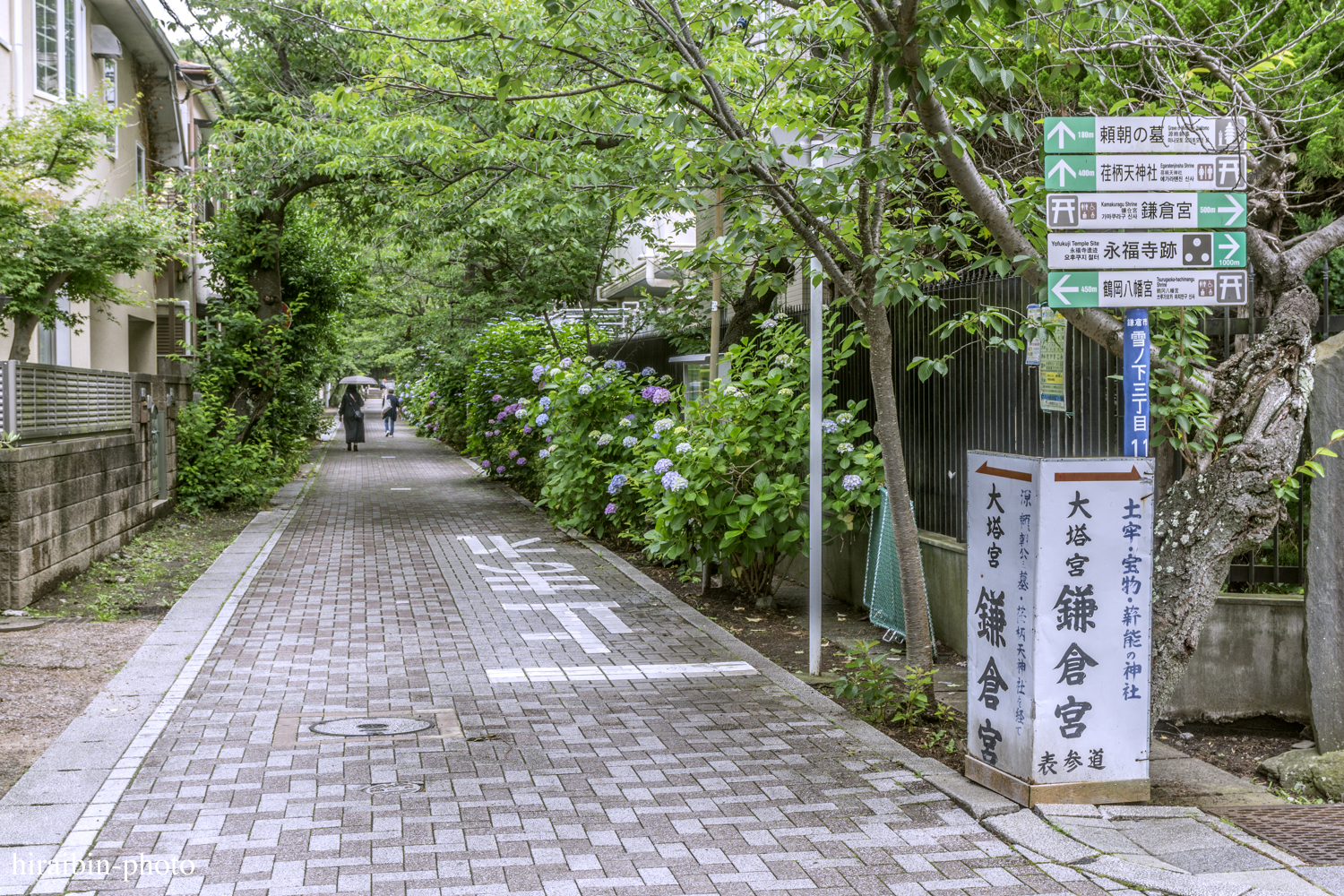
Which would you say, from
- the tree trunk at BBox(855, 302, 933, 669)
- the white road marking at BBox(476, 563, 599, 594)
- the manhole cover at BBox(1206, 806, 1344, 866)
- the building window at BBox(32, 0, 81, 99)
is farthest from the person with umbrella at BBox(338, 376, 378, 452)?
the manhole cover at BBox(1206, 806, 1344, 866)

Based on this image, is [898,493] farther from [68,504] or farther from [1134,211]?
[68,504]

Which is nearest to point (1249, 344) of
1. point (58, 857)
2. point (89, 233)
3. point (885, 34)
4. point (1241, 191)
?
point (1241, 191)

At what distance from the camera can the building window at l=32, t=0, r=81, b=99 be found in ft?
51.2

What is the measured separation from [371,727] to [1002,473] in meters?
3.45

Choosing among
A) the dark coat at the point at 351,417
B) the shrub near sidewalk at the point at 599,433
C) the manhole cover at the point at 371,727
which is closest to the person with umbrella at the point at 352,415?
the dark coat at the point at 351,417

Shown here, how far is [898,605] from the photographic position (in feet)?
28.1

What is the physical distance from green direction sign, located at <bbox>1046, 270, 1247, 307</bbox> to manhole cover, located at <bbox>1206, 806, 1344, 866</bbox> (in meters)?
2.16

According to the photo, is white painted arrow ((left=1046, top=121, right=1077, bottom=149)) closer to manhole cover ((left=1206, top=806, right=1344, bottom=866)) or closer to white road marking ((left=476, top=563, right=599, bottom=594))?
manhole cover ((left=1206, top=806, right=1344, bottom=866))

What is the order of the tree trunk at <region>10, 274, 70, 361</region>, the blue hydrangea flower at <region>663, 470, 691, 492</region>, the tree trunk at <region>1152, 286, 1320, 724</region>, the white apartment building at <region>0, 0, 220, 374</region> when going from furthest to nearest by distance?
the white apartment building at <region>0, 0, 220, 374</region> < the tree trunk at <region>10, 274, 70, 361</region> < the blue hydrangea flower at <region>663, 470, 691, 492</region> < the tree trunk at <region>1152, 286, 1320, 724</region>

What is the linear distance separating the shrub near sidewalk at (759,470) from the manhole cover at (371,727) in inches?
137

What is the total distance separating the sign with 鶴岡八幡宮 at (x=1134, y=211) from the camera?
5078 millimetres

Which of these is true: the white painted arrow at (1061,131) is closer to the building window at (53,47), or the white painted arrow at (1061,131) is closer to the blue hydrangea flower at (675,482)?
the blue hydrangea flower at (675,482)

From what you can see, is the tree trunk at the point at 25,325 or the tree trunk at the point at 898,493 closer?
the tree trunk at the point at 898,493

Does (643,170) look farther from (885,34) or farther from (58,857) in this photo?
(58,857)
